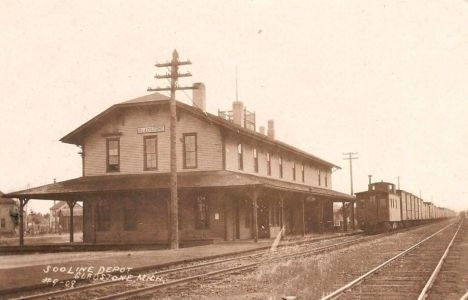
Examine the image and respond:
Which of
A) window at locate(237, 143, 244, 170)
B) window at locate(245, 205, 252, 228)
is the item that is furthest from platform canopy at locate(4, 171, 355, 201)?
window at locate(245, 205, 252, 228)

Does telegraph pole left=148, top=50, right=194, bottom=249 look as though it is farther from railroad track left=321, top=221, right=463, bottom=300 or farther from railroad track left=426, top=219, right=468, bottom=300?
railroad track left=426, top=219, right=468, bottom=300

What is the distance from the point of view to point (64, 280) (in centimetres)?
1137

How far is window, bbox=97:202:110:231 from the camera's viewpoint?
2808cm

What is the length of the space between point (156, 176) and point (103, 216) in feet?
11.9

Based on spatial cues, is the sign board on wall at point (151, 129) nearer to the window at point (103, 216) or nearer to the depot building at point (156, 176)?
the depot building at point (156, 176)

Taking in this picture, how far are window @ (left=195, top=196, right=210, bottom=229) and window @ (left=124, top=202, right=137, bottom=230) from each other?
317cm

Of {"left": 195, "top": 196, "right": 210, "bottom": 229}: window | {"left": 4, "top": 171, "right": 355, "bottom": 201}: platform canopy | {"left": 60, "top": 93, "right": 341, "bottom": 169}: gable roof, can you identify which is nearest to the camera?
{"left": 4, "top": 171, "right": 355, "bottom": 201}: platform canopy

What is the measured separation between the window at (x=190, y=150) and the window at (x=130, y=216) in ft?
10.8

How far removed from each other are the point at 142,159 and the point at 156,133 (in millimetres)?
1434

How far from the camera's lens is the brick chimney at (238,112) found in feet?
108

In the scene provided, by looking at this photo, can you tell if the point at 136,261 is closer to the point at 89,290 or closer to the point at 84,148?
the point at 89,290

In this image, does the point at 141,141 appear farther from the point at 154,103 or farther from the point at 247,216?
the point at 247,216

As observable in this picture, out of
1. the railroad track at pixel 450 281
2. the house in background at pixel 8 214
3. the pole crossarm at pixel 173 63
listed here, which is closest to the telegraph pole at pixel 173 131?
the pole crossarm at pixel 173 63

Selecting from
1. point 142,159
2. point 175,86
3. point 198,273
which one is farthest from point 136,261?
point 142,159
